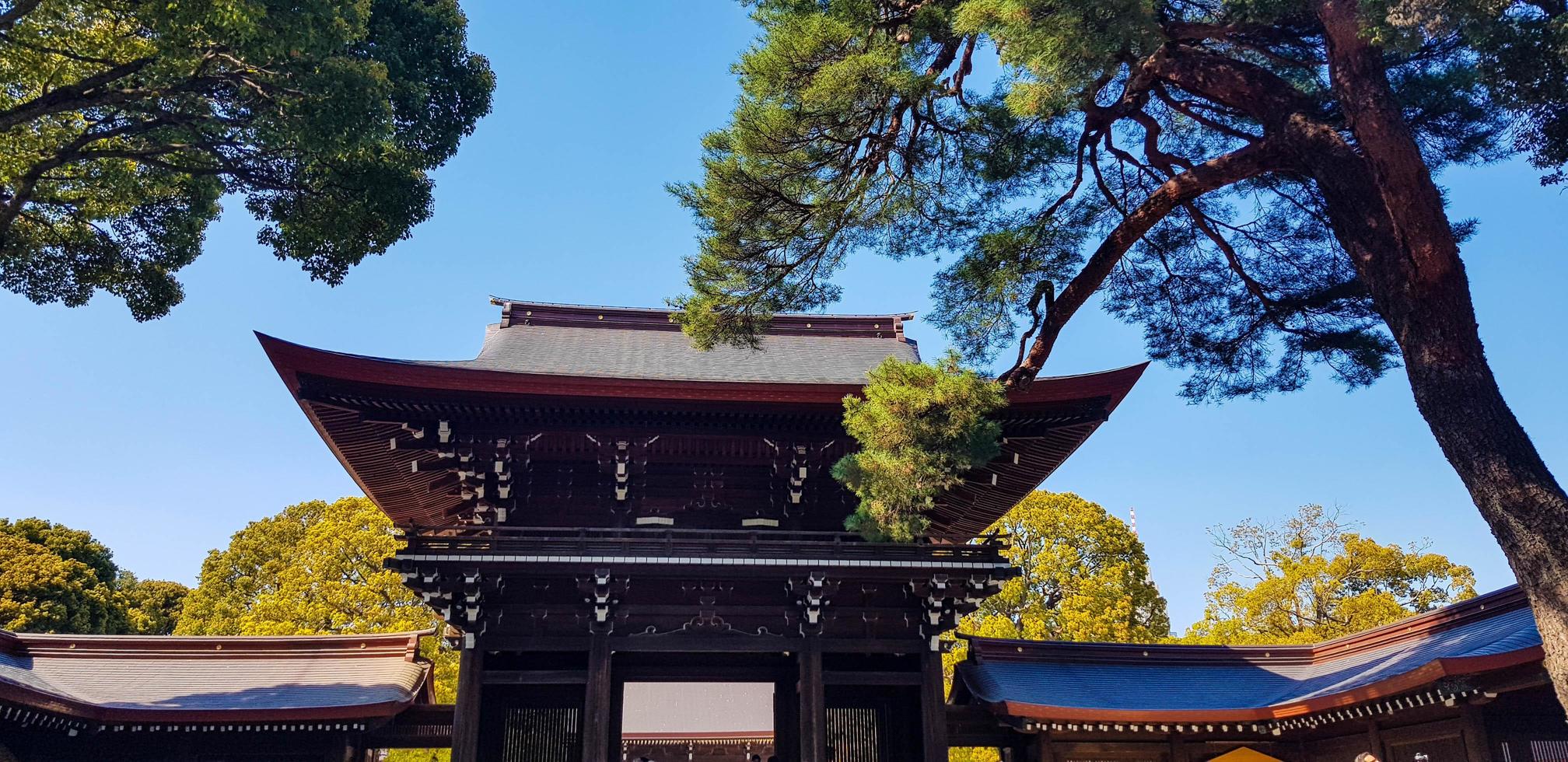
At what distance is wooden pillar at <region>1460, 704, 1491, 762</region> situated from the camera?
1004 cm

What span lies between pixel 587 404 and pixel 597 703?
138 inches

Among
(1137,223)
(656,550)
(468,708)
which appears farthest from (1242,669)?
(468,708)

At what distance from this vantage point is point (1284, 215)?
9.31 meters

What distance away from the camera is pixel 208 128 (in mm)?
8562

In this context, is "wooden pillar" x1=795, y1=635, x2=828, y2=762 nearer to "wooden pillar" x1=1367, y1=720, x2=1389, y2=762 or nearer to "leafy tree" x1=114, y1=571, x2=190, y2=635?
"wooden pillar" x1=1367, y1=720, x2=1389, y2=762

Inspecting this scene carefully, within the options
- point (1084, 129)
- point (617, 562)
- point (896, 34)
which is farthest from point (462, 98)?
point (1084, 129)

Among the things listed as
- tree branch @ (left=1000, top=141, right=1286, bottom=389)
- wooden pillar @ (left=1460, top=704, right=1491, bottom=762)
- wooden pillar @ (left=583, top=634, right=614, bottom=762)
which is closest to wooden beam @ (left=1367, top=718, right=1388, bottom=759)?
wooden pillar @ (left=1460, top=704, right=1491, bottom=762)

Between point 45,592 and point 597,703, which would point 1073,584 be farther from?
point 45,592

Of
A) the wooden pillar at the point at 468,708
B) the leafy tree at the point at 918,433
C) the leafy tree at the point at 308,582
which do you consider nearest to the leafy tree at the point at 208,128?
the wooden pillar at the point at 468,708

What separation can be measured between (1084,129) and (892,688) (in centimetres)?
771

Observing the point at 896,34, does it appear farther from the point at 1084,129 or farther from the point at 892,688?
the point at 892,688

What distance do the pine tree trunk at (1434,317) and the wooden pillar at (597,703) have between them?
8657 mm

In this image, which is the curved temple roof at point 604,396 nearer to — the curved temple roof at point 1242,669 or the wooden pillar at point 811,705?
the curved temple roof at point 1242,669

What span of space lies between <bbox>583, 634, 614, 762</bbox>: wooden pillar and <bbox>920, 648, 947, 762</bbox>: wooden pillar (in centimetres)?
389
